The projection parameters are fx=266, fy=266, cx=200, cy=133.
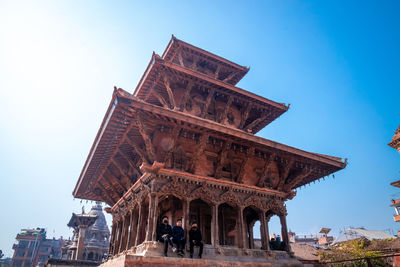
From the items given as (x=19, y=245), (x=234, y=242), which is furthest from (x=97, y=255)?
(x=19, y=245)

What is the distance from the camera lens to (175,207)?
39.4 feet

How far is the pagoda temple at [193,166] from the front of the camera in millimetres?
9969

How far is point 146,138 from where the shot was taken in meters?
10.0

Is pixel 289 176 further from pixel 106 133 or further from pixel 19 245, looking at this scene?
pixel 19 245

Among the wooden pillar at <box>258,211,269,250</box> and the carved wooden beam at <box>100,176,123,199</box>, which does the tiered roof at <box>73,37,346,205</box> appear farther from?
the wooden pillar at <box>258,211,269,250</box>

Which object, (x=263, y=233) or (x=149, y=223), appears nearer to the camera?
(x=149, y=223)

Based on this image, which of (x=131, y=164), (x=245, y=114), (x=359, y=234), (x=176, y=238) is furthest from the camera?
(x=359, y=234)

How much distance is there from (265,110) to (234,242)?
7.53m

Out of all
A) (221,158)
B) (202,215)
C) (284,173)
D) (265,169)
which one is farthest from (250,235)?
(221,158)

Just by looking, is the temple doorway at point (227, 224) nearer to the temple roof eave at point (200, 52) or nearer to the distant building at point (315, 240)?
the temple roof eave at point (200, 52)

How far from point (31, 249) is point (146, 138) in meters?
81.8

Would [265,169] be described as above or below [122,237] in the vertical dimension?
above

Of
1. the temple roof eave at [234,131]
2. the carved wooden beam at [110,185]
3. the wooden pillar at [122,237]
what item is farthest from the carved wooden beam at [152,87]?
the wooden pillar at [122,237]

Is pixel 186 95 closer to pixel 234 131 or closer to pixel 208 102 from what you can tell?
pixel 208 102
